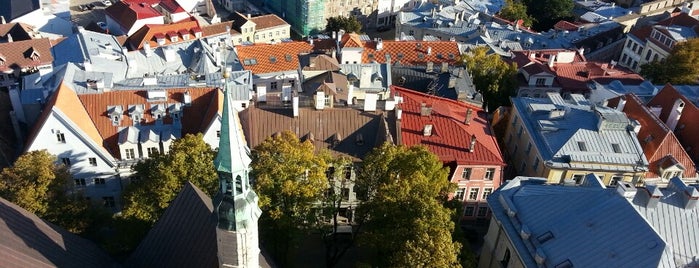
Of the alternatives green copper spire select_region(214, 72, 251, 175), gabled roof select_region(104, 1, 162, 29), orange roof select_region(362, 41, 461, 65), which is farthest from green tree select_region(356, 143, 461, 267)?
gabled roof select_region(104, 1, 162, 29)

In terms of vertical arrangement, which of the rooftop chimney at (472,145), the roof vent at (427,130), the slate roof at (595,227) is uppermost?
the roof vent at (427,130)

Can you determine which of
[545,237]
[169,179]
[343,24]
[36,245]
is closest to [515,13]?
[343,24]

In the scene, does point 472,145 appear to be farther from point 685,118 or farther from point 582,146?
point 685,118

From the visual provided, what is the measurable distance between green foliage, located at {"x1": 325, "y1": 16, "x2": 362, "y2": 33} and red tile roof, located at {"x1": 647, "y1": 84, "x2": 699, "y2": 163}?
54.6m

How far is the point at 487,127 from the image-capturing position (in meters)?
56.2

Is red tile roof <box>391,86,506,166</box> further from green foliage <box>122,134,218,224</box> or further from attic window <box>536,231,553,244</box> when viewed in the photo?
green foliage <box>122,134,218,224</box>

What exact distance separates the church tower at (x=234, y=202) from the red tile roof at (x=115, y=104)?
2465 centimetres

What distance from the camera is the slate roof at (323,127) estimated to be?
1929 inches

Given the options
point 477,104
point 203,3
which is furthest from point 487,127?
point 203,3

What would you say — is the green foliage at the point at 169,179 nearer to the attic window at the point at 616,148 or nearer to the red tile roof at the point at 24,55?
the attic window at the point at 616,148

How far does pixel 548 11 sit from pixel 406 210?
91.0m

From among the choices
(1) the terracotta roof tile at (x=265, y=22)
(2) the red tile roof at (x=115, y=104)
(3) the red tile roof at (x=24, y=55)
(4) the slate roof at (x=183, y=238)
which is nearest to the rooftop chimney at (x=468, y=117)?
(2) the red tile roof at (x=115, y=104)

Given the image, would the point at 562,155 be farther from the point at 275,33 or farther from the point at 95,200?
the point at 275,33

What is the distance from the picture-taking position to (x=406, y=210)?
123ft
